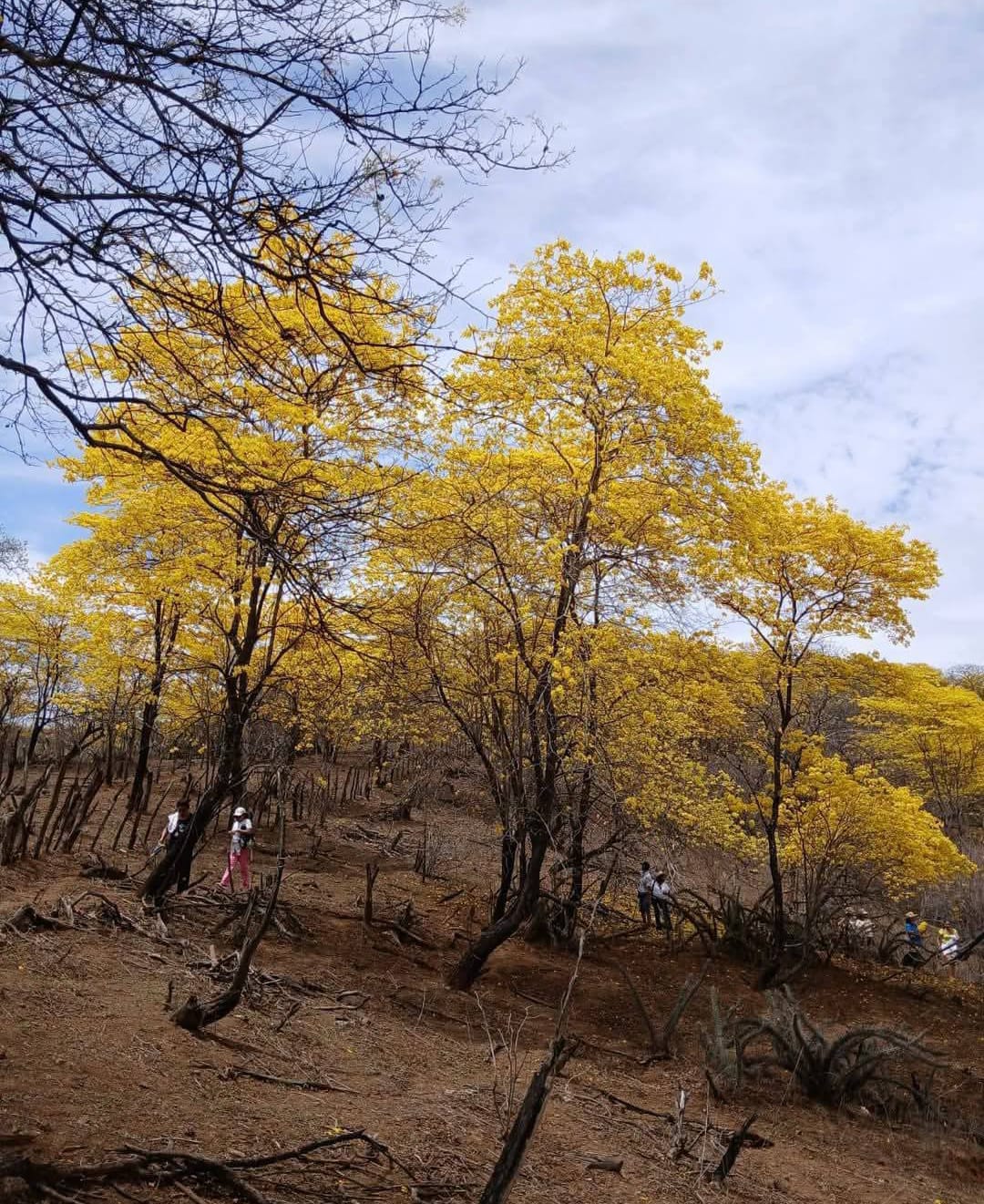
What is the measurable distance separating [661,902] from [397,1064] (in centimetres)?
668

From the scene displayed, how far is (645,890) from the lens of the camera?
14.4 metres

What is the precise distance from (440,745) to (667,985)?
549cm

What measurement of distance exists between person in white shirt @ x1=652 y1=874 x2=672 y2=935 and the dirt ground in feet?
2.63

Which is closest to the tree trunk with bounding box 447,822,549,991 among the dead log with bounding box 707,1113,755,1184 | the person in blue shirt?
the dead log with bounding box 707,1113,755,1184

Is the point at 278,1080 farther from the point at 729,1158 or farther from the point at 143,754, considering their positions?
the point at 143,754

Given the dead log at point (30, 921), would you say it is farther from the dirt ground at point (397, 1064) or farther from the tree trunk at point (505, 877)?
the tree trunk at point (505, 877)

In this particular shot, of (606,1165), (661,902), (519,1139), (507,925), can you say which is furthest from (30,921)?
(661,902)

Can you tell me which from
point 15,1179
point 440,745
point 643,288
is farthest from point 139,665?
point 15,1179

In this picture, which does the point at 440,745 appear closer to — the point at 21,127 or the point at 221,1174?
the point at 221,1174

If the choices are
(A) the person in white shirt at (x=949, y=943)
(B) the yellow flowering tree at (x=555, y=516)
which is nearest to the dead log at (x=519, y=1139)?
(B) the yellow flowering tree at (x=555, y=516)

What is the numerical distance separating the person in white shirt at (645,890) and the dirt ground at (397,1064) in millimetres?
1402

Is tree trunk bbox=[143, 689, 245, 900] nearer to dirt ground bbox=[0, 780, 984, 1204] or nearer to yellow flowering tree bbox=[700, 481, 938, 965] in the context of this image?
dirt ground bbox=[0, 780, 984, 1204]

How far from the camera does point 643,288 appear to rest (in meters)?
→ 10.7

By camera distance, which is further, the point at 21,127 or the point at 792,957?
the point at 792,957
